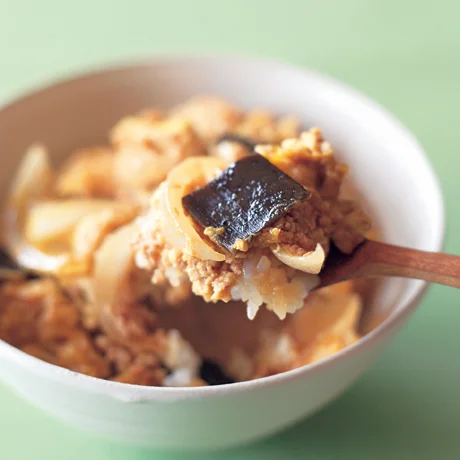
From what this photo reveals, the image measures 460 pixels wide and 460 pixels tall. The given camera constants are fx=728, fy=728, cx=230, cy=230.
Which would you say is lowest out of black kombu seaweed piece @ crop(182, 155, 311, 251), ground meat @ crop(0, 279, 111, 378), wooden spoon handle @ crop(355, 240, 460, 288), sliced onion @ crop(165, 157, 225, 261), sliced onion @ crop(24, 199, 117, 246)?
ground meat @ crop(0, 279, 111, 378)

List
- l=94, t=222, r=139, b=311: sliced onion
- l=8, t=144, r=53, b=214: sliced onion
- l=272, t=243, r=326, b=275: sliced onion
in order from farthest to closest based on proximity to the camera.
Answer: l=8, t=144, r=53, b=214: sliced onion, l=94, t=222, r=139, b=311: sliced onion, l=272, t=243, r=326, b=275: sliced onion

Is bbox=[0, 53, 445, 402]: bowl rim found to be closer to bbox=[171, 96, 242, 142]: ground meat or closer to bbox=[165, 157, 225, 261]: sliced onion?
bbox=[165, 157, 225, 261]: sliced onion

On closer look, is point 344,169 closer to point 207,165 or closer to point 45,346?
point 207,165

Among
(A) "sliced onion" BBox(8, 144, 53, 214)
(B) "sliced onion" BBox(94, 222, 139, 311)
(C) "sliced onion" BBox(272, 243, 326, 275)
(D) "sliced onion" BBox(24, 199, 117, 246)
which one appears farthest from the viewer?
(A) "sliced onion" BBox(8, 144, 53, 214)

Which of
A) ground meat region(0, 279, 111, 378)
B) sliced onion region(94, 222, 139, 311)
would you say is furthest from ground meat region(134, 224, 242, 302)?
ground meat region(0, 279, 111, 378)

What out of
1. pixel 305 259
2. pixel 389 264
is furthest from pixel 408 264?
pixel 305 259

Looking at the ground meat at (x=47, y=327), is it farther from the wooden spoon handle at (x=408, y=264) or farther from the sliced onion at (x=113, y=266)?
the wooden spoon handle at (x=408, y=264)

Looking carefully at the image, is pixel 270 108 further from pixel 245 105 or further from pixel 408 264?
pixel 408 264
